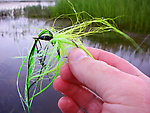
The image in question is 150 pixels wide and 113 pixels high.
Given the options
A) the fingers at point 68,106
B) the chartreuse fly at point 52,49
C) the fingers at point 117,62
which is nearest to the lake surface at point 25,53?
the chartreuse fly at point 52,49

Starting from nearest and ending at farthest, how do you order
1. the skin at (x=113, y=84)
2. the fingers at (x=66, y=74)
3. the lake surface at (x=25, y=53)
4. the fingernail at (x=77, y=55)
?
the skin at (x=113, y=84), the fingernail at (x=77, y=55), the fingers at (x=66, y=74), the lake surface at (x=25, y=53)

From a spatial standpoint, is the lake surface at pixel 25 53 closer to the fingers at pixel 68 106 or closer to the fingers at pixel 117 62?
the fingers at pixel 68 106

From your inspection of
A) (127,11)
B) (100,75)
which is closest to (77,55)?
(100,75)

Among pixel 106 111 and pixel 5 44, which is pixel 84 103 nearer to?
pixel 106 111

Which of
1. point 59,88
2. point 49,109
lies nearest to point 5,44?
point 49,109

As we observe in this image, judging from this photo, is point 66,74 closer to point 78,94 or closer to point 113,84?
point 78,94
